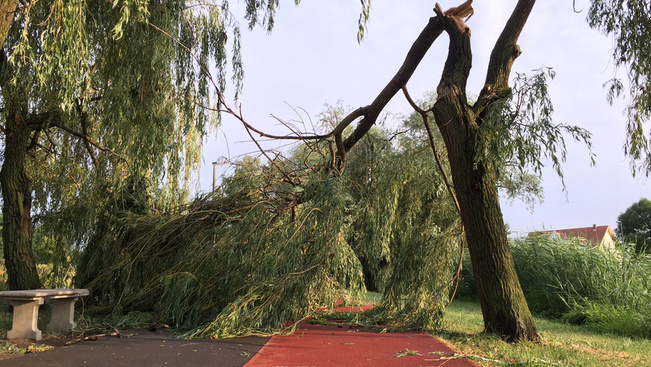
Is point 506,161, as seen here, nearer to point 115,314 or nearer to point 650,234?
point 115,314

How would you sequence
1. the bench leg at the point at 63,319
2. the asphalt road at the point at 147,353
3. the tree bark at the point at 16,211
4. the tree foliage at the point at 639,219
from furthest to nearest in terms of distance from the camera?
1. the tree foliage at the point at 639,219
2. the tree bark at the point at 16,211
3. the bench leg at the point at 63,319
4. the asphalt road at the point at 147,353

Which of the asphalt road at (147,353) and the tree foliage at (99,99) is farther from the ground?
the tree foliage at (99,99)

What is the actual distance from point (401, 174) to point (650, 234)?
31.5 metres

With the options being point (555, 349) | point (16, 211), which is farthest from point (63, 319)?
point (555, 349)

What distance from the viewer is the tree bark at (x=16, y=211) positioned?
8.08m

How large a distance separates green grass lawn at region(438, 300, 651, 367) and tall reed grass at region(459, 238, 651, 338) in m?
0.75

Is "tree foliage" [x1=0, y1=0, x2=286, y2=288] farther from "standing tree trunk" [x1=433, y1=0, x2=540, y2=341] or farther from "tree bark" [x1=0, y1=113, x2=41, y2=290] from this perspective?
"standing tree trunk" [x1=433, y1=0, x2=540, y2=341]

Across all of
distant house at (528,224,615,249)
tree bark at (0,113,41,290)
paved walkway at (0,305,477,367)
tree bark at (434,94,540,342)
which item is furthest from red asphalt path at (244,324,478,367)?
distant house at (528,224,615,249)

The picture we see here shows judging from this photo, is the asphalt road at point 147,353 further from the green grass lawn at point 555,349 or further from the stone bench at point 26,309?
the green grass lawn at point 555,349

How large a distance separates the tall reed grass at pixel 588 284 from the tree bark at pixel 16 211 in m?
9.14

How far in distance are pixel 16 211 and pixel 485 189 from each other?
23.6 ft

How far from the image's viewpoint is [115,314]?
7.31 m

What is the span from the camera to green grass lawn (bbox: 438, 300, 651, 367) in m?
5.02

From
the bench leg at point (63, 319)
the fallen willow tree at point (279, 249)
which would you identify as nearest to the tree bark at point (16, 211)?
the fallen willow tree at point (279, 249)
